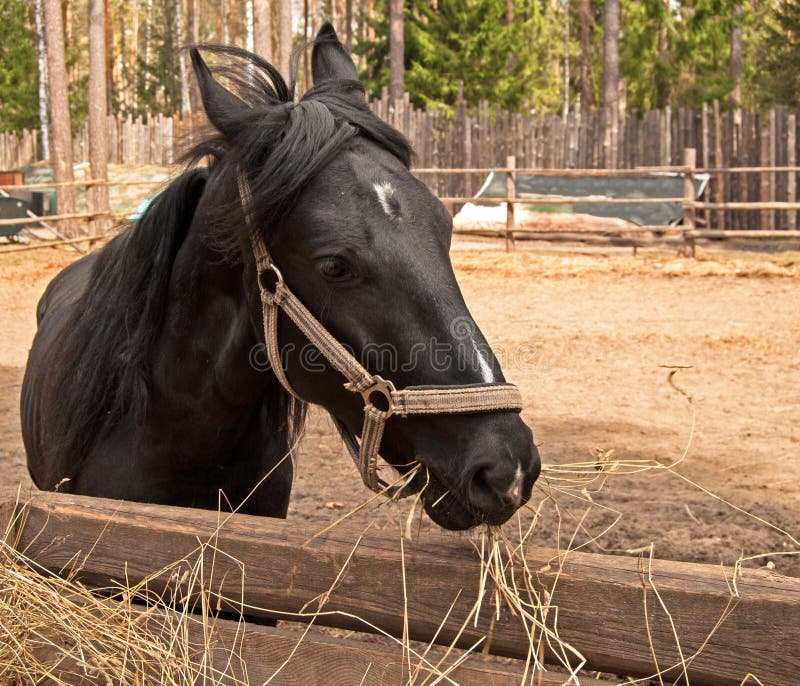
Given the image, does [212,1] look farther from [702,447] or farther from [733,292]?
[702,447]

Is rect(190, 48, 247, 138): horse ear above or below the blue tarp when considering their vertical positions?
below

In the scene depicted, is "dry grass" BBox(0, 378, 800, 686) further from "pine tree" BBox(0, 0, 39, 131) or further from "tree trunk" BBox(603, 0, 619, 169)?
"pine tree" BBox(0, 0, 39, 131)

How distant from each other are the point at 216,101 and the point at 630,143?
17199 millimetres

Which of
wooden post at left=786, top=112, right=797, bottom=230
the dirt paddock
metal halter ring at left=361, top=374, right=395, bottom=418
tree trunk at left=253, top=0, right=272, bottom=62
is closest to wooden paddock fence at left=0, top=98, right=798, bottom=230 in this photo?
wooden post at left=786, top=112, right=797, bottom=230

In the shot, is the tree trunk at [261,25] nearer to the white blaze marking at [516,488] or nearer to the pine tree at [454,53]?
Answer: the pine tree at [454,53]

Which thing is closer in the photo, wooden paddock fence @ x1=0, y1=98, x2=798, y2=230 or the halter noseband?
the halter noseband

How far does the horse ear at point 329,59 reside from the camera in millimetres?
2756

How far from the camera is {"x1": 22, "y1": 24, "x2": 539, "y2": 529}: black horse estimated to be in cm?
192

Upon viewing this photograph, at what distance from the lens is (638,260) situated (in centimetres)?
1431

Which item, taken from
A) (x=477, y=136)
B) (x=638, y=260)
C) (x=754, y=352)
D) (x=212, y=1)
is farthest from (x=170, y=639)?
(x=212, y=1)

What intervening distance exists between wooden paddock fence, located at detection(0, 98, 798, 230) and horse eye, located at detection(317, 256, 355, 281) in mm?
13919

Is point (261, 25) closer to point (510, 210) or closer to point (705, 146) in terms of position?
point (510, 210)

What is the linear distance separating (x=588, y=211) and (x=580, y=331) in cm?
791

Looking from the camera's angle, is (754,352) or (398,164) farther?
(754,352)
